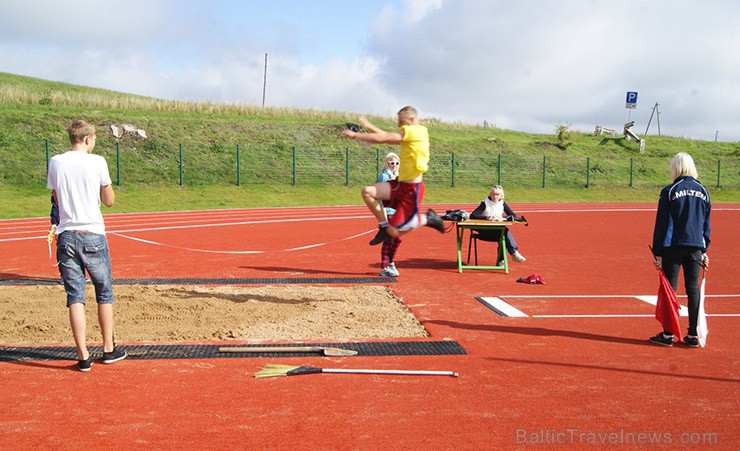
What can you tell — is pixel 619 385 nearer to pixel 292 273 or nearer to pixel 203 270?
pixel 292 273

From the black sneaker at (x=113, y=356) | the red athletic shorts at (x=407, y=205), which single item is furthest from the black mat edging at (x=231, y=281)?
the black sneaker at (x=113, y=356)

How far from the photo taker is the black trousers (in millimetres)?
6628

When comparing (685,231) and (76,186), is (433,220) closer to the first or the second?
(685,231)

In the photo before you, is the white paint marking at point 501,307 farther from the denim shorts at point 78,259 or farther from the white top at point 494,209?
the denim shorts at point 78,259

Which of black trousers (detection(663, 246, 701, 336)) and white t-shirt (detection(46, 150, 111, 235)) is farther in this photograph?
black trousers (detection(663, 246, 701, 336))

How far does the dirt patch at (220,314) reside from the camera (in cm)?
686

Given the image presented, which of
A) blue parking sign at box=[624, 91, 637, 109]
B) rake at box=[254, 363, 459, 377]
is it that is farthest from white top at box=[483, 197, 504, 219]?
blue parking sign at box=[624, 91, 637, 109]

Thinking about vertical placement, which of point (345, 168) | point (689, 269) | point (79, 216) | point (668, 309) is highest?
point (345, 168)

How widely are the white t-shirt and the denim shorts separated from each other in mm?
68

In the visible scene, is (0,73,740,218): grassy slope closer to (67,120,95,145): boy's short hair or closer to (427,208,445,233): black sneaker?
(427,208,445,233): black sneaker

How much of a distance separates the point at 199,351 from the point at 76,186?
1.77m

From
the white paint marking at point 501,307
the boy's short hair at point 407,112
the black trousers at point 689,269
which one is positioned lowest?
the white paint marking at point 501,307

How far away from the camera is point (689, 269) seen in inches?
265

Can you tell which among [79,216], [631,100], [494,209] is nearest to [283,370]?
[79,216]
